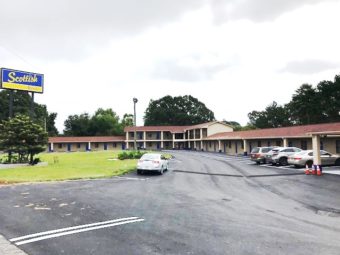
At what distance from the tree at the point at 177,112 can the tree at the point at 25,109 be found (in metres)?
32.4

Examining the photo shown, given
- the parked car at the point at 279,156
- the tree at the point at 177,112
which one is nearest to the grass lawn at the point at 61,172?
the parked car at the point at 279,156

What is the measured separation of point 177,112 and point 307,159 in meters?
91.2

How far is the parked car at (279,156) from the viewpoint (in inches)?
1134

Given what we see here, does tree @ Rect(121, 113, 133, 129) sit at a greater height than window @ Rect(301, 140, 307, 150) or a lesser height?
greater

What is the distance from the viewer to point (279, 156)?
28.8 metres

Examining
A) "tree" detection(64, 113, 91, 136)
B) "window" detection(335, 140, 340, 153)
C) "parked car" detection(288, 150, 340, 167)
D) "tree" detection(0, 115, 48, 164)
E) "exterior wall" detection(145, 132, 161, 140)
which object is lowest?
"parked car" detection(288, 150, 340, 167)

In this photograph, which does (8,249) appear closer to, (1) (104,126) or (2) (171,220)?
(2) (171,220)

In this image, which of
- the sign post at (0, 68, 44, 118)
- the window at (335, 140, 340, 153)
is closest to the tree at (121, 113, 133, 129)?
the sign post at (0, 68, 44, 118)

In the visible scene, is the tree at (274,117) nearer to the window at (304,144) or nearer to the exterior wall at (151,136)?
the exterior wall at (151,136)

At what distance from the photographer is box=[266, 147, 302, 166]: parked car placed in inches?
1134

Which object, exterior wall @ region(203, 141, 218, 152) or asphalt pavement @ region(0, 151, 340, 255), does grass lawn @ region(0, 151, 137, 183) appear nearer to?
asphalt pavement @ region(0, 151, 340, 255)

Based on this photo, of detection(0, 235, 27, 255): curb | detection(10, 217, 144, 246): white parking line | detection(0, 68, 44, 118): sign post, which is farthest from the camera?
detection(0, 68, 44, 118): sign post

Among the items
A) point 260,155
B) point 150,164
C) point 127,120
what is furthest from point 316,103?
point 127,120

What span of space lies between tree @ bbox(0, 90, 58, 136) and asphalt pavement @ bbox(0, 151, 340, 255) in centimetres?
7458
